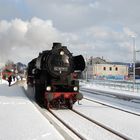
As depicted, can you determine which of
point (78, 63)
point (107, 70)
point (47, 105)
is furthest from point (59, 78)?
point (107, 70)

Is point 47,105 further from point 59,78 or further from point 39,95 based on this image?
point 59,78

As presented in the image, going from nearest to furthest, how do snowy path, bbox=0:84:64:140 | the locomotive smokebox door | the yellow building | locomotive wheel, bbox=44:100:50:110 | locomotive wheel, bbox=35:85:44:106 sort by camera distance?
1. snowy path, bbox=0:84:64:140
2. locomotive wheel, bbox=44:100:50:110
3. locomotive wheel, bbox=35:85:44:106
4. the locomotive smokebox door
5. the yellow building

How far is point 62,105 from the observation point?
19.6 m

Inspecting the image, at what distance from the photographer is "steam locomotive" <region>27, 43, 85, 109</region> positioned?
61.2 ft

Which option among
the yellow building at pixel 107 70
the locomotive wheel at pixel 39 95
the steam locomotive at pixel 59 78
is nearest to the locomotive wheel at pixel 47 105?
the steam locomotive at pixel 59 78

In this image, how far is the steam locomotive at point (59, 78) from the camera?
18.6 meters

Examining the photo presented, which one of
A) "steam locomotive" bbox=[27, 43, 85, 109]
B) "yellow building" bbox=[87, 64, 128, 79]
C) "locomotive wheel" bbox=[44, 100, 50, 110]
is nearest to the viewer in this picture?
"locomotive wheel" bbox=[44, 100, 50, 110]

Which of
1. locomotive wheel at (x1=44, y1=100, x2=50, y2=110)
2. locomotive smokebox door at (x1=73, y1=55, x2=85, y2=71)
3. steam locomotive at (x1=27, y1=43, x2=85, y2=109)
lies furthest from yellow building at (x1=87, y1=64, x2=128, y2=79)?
locomotive wheel at (x1=44, y1=100, x2=50, y2=110)

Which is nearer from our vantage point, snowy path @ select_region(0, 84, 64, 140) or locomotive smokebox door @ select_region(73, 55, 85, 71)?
snowy path @ select_region(0, 84, 64, 140)

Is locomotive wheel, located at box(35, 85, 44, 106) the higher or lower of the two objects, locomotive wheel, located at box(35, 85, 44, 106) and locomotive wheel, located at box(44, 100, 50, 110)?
the higher

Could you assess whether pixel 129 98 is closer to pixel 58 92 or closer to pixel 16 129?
pixel 58 92

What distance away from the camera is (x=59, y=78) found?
63.1 feet

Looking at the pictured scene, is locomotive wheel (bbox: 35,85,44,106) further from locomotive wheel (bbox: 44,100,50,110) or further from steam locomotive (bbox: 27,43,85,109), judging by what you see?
locomotive wheel (bbox: 44,100,50,110)

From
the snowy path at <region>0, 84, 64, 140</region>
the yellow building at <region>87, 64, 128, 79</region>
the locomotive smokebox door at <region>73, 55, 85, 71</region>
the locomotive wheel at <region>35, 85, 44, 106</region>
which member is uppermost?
the yellow building at <region>87, 64, 128, 79</region>
